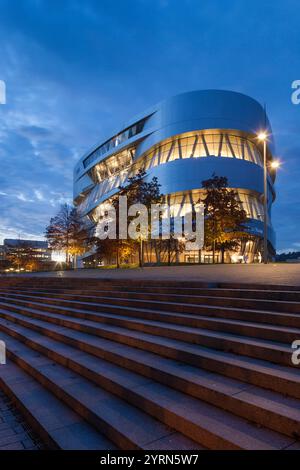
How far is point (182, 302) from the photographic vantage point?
6.99 m

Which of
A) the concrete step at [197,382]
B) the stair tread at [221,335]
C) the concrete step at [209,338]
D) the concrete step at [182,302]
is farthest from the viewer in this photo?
the concrete step at [182,302]

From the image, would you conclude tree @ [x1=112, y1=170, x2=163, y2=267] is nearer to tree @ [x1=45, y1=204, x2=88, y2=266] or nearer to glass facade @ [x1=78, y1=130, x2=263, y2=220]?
tree @ [x1=45, y1=204, x2=88, y2=266]

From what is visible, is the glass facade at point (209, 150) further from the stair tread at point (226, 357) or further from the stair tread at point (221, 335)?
the stair tread at point (226, 357)

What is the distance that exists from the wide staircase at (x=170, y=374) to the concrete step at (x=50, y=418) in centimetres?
1

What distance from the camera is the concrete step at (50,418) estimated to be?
326cm

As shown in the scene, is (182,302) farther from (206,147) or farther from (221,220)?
(206,147)

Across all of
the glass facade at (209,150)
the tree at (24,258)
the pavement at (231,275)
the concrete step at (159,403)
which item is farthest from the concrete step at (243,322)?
the tree at (24,258)

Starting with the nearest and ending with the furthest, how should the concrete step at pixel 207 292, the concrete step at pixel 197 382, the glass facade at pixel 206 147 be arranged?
the concrete step at pixel 197 382, the concrete step at pixel 207 292, the glass facade at pixel 206 147

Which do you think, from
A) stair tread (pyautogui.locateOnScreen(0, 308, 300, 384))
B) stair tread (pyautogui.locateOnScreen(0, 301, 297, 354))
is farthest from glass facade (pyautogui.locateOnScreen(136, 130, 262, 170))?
stair tread (pyautogui.locateOnScreen(0, 308, 300, 384))

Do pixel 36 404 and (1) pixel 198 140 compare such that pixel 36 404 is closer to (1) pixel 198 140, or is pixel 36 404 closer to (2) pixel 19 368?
(2) pixel 19 368

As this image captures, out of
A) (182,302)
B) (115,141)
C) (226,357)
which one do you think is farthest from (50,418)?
(115,141)

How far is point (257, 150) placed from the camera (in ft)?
174
